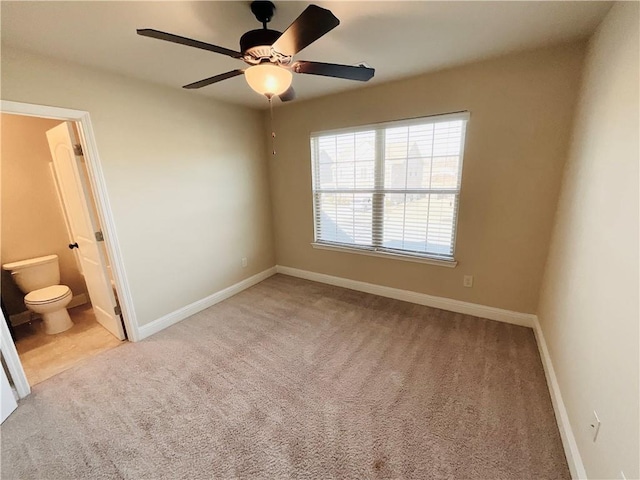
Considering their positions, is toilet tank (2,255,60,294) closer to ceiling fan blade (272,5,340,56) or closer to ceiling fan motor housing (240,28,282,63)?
ceiling fan motor housing (240,28,282,63)

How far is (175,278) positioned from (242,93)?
2.14m

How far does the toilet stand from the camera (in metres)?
2.62

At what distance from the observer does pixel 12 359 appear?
1.87m

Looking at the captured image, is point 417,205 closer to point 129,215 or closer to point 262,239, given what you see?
point 262,239

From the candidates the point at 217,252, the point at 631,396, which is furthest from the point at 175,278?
the point at 631,396

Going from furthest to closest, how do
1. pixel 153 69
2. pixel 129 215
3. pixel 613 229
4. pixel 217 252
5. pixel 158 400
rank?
pixel 217 252 → pixel 129 215 → pixel 153 69 → pixel 158 400 → pixel 613 229

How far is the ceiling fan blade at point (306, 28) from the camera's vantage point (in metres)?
1.00

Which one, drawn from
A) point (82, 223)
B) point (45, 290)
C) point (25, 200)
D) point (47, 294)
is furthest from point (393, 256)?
point (25, 200)

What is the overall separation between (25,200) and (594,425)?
5006mm

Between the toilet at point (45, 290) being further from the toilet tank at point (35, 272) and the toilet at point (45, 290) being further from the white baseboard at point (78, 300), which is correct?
the white baseboard at point (78, 300)

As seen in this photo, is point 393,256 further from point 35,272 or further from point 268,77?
point 35,272

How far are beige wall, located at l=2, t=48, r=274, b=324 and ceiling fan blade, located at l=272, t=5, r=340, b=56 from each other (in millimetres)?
1909

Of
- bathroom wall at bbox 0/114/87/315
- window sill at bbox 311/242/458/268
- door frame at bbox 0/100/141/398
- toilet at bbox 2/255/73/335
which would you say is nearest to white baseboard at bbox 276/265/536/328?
window sill at bbox 311/242/458/268

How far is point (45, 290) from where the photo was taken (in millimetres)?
2795
